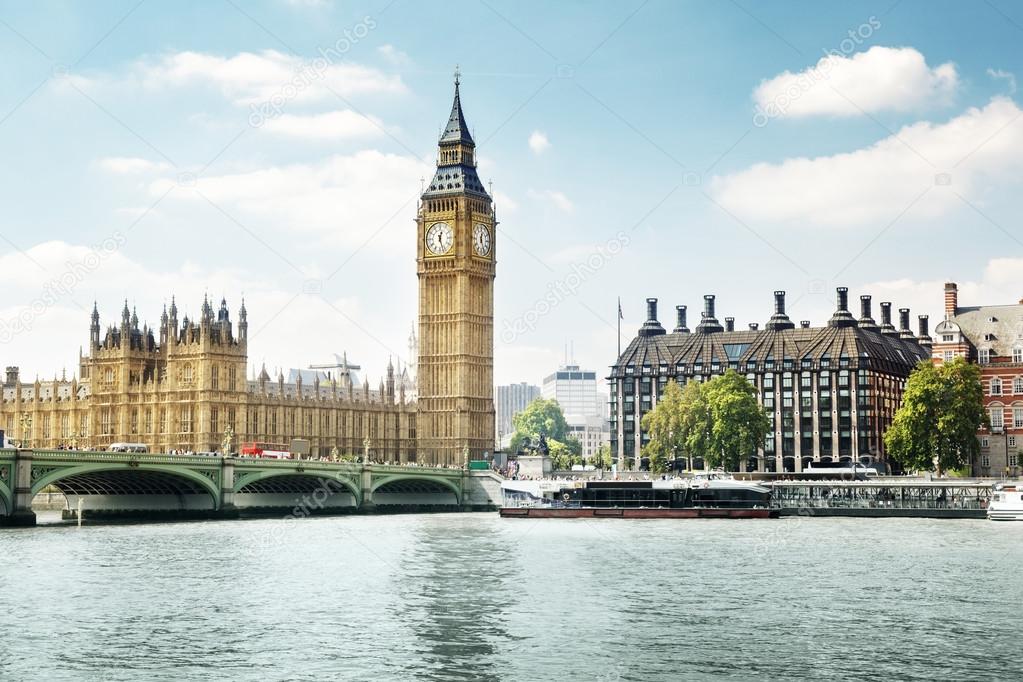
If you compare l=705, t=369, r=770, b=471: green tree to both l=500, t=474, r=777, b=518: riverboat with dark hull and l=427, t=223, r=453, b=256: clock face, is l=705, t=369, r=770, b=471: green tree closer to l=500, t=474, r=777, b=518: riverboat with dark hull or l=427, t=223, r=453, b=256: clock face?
l=500, t=474, r=777, b=518: riverboat with dark hull

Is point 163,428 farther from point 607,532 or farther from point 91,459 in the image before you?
point 607,532

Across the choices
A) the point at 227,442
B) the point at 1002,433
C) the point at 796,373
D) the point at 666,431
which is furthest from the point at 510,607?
the point at 796,373

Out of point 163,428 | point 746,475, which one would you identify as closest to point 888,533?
point 746,475

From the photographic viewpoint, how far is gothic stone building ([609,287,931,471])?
138m

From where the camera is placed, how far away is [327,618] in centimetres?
4322

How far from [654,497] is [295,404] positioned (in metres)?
51.5

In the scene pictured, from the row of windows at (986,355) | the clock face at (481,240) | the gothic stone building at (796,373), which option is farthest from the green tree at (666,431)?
the clock face at (481,240)

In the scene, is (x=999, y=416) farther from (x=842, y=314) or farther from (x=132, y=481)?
(x=132, y=481)

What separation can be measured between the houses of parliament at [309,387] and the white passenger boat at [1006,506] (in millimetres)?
65468

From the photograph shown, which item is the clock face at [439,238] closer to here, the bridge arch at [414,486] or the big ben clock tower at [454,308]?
the big ben clock tower at [454,308]

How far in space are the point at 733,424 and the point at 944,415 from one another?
73.8ft

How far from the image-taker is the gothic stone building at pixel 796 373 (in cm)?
13800

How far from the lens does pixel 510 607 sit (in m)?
45.5

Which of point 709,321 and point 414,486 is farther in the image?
point 709,321
